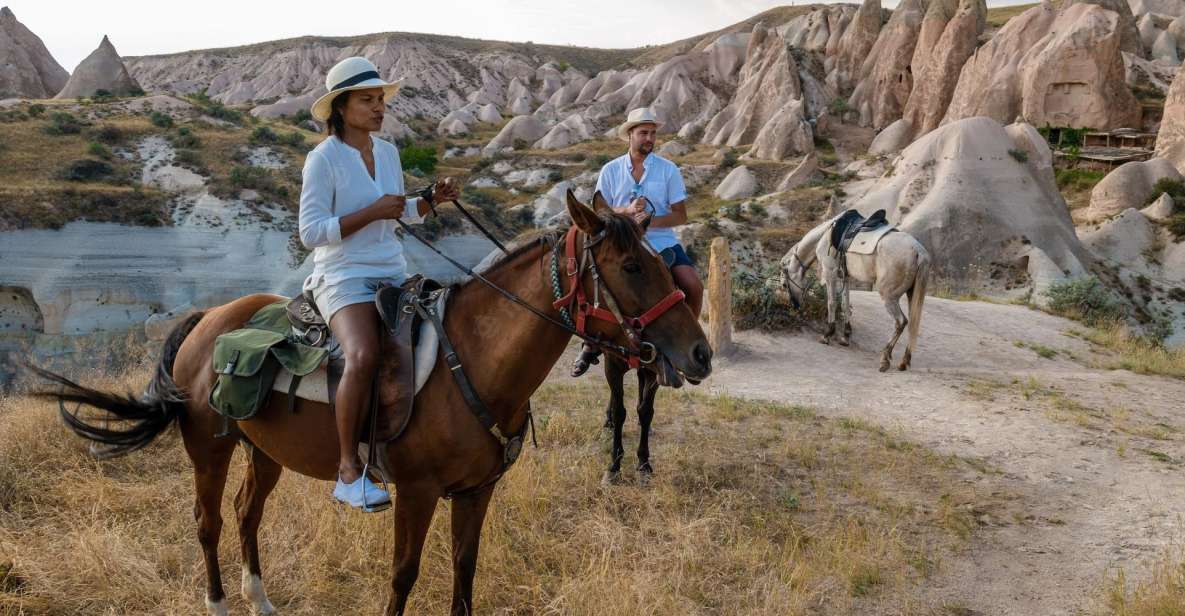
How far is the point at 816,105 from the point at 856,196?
63.3ft

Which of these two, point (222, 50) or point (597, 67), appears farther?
point (222, 50)

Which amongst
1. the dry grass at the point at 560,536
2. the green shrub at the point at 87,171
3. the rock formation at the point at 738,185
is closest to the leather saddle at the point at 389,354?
the dry grass at the point at 560,536

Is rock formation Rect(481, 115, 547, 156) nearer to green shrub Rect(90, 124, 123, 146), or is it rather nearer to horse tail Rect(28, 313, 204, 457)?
green shrub Rect(90, 124, 123, 146)

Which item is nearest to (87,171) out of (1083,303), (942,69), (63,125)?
(63,125)

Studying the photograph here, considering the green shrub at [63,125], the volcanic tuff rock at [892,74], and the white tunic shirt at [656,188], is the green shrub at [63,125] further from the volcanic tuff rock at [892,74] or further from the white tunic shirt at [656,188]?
the volcanic tuff rock at [892,74]

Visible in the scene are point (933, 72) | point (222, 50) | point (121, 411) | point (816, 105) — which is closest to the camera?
point (121, 411)

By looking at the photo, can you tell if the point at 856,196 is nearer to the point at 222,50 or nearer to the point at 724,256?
the point at 724,256

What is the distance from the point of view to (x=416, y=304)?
2801mm

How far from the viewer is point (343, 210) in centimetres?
280

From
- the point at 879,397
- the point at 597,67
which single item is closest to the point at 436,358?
the point at 879,397

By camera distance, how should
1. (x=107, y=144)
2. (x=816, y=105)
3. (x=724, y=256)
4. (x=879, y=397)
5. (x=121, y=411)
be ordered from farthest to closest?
(x=816, y=105) < (x=107, y=144) < (x=724, y=256) < (x=879, y=397) < (x=121, y=411)

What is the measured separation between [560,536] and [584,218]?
242 centimetres

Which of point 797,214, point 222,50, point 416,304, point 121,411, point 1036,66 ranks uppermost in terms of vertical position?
point 222,50

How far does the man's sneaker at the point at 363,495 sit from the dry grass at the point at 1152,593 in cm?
381
